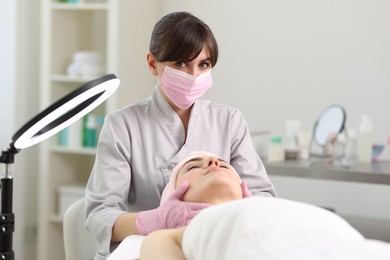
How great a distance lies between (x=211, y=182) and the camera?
1301 millimetres

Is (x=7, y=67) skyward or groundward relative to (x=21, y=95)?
skyward

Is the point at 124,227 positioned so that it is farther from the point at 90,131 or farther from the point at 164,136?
the point at 90,131

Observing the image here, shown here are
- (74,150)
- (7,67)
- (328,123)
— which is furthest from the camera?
(74,150)

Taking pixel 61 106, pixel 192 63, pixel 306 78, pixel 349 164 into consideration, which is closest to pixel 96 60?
pixel 306 78

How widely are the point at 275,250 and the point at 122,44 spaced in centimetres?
270

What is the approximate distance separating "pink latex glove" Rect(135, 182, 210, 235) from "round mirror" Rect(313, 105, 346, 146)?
1927 millimetres

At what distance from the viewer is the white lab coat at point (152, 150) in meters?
1.64

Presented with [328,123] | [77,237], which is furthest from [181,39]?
[328,123]

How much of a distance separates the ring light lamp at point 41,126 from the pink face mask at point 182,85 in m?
0.39

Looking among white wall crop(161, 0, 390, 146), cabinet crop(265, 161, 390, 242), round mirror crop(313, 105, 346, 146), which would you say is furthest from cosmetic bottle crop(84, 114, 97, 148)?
round mirror crop(313, 105, 346, 146)

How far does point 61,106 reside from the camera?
115 centimetres

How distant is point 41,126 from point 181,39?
1.75 feet

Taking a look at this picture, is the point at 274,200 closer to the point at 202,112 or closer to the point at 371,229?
the point at 202,112

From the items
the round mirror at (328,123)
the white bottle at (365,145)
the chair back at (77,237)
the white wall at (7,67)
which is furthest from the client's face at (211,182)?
the white wall at (7,67)
